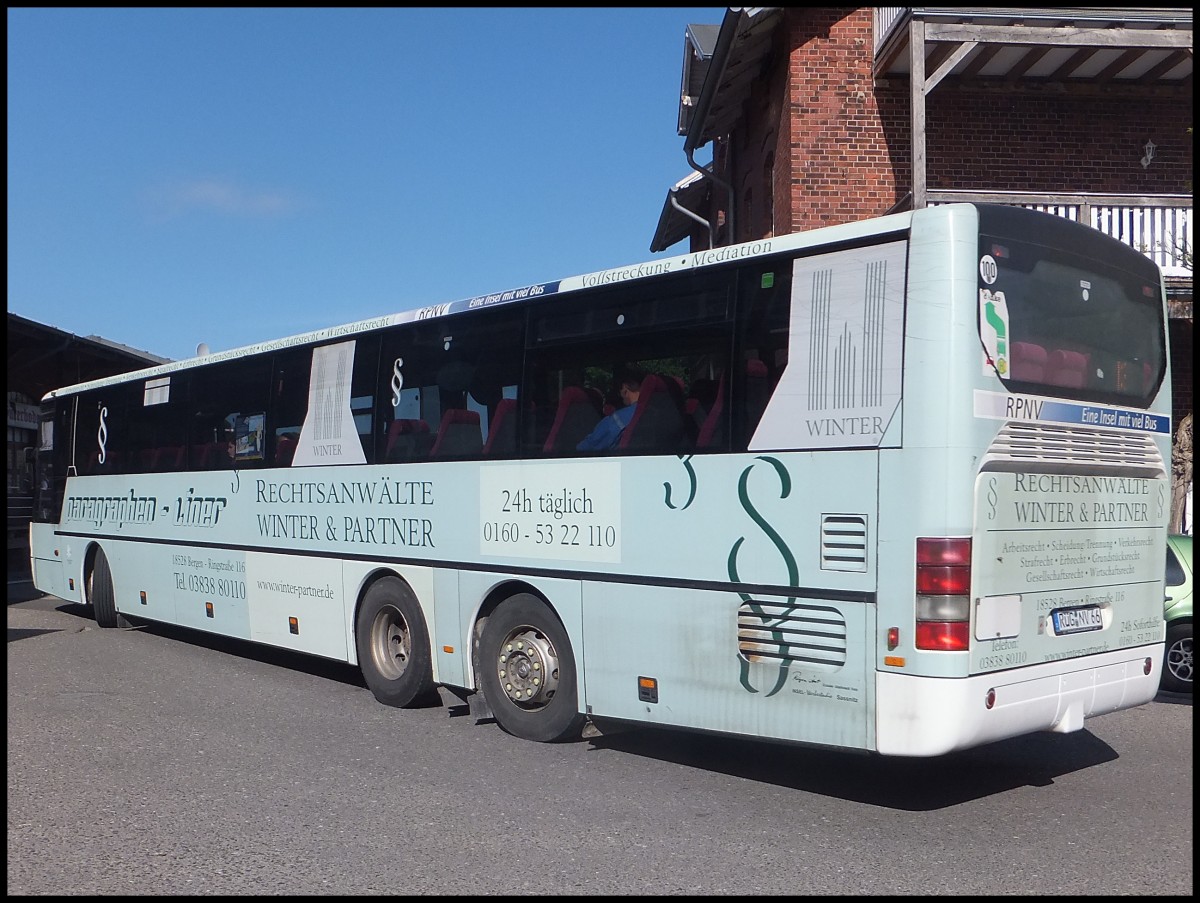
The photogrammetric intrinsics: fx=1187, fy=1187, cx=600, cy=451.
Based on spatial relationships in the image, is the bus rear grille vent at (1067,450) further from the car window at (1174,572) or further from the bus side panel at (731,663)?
the car window at (1174,572)

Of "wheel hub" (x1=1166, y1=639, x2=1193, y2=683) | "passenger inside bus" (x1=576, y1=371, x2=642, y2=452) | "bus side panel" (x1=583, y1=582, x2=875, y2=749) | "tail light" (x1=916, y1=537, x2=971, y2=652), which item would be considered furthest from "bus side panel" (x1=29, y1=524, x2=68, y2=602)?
"wheel hub" (x1=1166, y1=639, x2=1193, y2=683)

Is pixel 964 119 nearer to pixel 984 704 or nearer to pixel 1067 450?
pixel 1067 450

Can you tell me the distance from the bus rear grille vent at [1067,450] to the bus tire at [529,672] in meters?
3.00

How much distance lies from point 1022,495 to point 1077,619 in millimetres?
881

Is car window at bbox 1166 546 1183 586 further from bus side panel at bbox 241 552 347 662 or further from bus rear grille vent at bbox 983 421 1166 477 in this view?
bus side panel at bbox 241 552 347 662

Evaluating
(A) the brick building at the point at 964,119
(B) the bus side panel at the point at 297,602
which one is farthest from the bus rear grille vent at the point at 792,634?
(A) the brick building at the point at 964,119

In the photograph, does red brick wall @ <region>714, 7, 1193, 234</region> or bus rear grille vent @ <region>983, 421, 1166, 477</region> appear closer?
bus rear grille vent @ <region>983, 421, 1166, 477</region>

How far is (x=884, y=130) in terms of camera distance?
16.8 m

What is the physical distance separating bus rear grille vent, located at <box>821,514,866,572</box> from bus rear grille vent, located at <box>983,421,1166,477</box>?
0.68 m

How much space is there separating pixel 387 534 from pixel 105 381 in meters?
6.55

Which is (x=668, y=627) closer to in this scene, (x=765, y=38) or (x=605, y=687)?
(x=605, y=687)

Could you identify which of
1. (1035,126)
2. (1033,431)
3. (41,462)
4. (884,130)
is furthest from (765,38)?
(1033,431)

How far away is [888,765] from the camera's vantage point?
734cm

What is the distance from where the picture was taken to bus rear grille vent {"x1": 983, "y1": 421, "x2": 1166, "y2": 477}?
584cm
